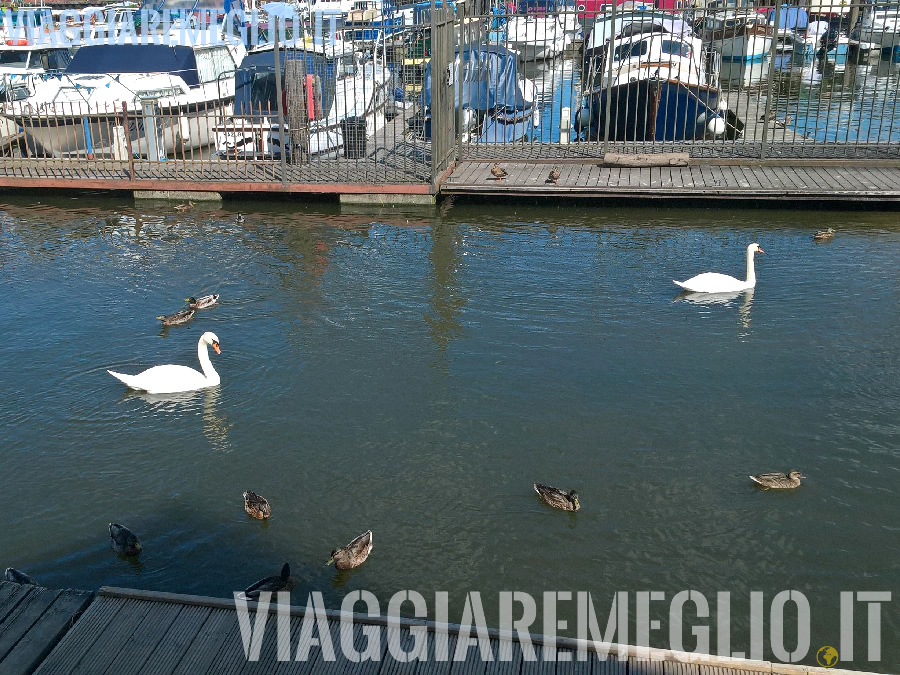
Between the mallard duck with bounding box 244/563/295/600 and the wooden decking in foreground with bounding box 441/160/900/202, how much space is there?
11104mm

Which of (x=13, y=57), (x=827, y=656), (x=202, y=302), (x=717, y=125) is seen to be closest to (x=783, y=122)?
(x=717, y=125)

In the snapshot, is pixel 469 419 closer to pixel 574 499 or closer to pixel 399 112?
pixel 574 499

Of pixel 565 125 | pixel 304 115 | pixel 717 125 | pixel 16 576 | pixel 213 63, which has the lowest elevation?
pixel 16 576

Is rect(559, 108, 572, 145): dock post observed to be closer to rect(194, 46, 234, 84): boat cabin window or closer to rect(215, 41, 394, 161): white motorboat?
rect(215, 41, 394, 161): white motorboat

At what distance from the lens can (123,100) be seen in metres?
19.7

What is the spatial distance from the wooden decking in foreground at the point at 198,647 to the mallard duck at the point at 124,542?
1.12 metres

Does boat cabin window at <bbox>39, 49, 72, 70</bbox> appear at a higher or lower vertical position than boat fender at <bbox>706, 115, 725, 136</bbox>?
higher

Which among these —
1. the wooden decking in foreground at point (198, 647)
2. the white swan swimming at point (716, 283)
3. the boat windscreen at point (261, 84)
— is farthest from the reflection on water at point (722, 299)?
the boat windscreen at point (261, 84)

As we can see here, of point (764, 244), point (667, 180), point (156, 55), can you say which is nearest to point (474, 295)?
point (764, 244)

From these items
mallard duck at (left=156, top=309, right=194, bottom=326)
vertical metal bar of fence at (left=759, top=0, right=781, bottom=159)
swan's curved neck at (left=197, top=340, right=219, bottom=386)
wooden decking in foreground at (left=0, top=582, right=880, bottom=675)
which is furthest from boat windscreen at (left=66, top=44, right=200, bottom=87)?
wooden decking in foreground at (left=0, top=582, right=880, bottom=675)

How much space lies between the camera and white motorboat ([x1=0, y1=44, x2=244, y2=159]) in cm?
1948

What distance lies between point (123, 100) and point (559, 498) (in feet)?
53.2

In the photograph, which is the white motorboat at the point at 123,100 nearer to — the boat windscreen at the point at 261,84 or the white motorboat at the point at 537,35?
the boat windscreen at the point at 261,84

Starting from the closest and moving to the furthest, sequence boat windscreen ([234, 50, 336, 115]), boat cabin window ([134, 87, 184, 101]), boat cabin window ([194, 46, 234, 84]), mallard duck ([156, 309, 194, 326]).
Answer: mallard duck ([156, 309, 194, 326]) → boat windscreen ([234, 50, 336, 115]) → boat cabin window ([134, 87, 184, 101]) → boat cabin window ([194, 46, 234, 84])
